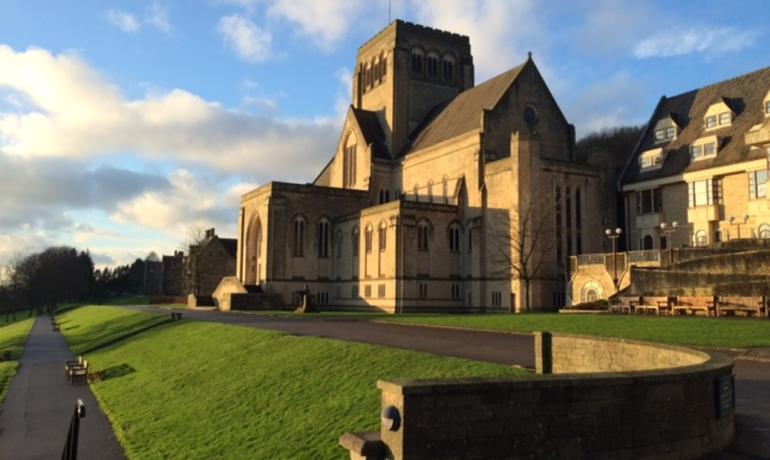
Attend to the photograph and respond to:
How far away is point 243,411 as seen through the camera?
18266 mm

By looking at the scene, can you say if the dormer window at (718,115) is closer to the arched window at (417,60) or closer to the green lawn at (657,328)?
the green lawn at (657,328)

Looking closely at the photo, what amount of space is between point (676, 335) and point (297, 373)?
42.5ft

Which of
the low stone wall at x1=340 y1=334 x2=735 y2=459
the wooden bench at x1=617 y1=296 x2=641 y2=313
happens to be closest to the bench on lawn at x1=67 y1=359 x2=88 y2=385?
the low stone wall at x1=340 y1=334 x2=735 y2=459

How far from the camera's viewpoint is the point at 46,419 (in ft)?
73.2

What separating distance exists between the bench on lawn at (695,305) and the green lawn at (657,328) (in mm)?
3533

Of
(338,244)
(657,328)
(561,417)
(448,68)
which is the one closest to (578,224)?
(338,244)

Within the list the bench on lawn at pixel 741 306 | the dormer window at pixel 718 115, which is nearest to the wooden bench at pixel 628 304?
the bench on lawn at pixel 741 306

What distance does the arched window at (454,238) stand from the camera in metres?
59.4

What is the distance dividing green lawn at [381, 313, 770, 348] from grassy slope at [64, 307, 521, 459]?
30.1ft

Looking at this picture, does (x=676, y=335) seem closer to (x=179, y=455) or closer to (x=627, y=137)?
(x=179, y=455)

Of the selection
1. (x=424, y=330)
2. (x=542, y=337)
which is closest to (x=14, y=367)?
(x=424, y=330)

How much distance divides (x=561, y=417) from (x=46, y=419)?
20117mm

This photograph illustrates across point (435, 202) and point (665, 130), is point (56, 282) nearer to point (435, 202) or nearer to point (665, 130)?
point (435, 202)

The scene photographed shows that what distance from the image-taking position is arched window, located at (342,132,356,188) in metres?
76.5
